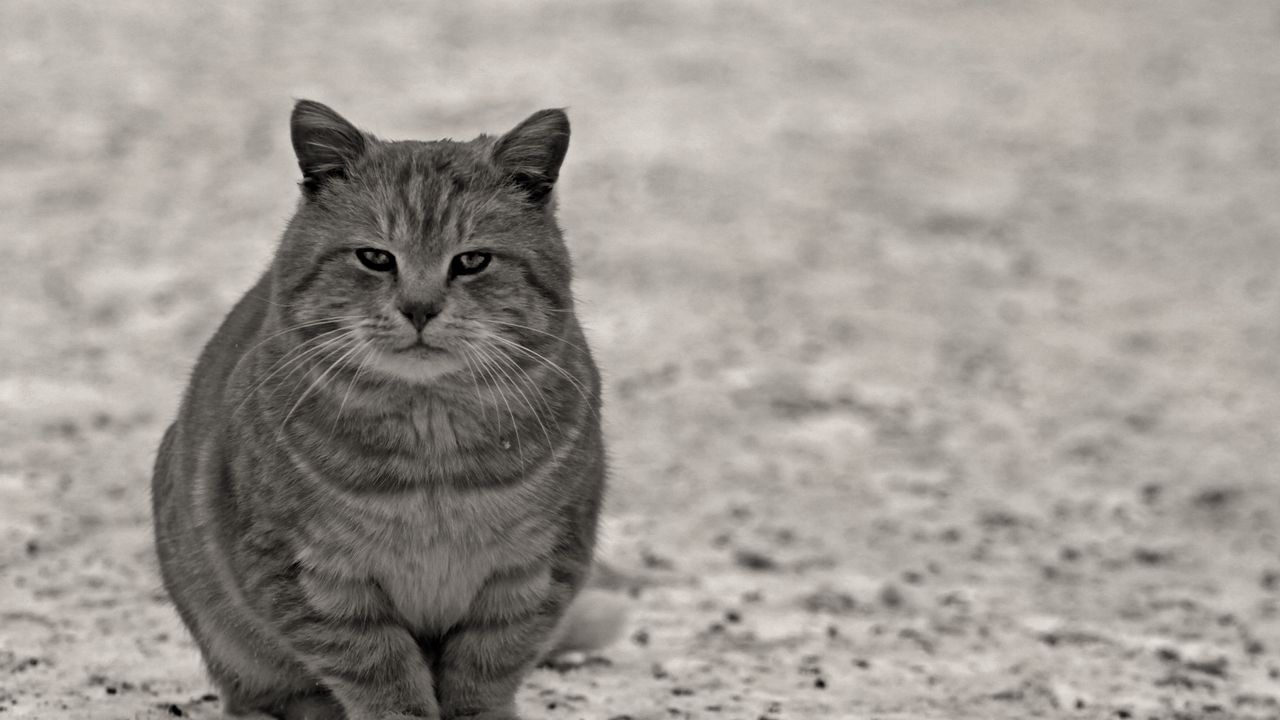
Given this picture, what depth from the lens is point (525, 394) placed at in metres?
3.25

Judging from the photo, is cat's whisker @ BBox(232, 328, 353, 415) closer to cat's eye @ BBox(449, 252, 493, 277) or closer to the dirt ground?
cat's eye @ BBox(449, 252, 493, 277)

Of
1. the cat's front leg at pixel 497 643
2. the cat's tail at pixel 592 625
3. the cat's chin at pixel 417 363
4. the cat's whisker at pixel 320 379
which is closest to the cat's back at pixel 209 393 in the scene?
the cat's whisker at pixel 320 379

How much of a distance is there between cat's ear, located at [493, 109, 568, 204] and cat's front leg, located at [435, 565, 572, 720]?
840 mm

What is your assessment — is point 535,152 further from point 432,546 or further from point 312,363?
point 432,546

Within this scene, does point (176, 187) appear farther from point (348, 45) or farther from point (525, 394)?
point (525, 394)

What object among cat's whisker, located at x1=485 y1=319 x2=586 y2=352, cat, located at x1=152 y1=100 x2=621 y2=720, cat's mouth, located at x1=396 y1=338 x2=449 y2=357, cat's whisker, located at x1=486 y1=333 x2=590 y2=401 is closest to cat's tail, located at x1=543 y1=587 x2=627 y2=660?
cat, located at x1=152 y1=100 x2=621 y2=720

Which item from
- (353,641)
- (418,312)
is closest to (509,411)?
(418,312)

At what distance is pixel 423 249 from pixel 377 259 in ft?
0.32

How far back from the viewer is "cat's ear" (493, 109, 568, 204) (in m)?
3.39

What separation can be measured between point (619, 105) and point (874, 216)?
5.25ft

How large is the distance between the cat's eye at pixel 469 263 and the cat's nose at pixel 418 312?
15 cm

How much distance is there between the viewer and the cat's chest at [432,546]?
3.11 meters

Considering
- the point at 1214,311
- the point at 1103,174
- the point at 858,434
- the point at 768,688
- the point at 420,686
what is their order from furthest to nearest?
the point at 1103,174
the point at 1214,311
the point at 858,434
the point at 768,688
the point at 420,686

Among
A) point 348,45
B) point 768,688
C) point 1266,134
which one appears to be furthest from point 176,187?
point 1266,134
